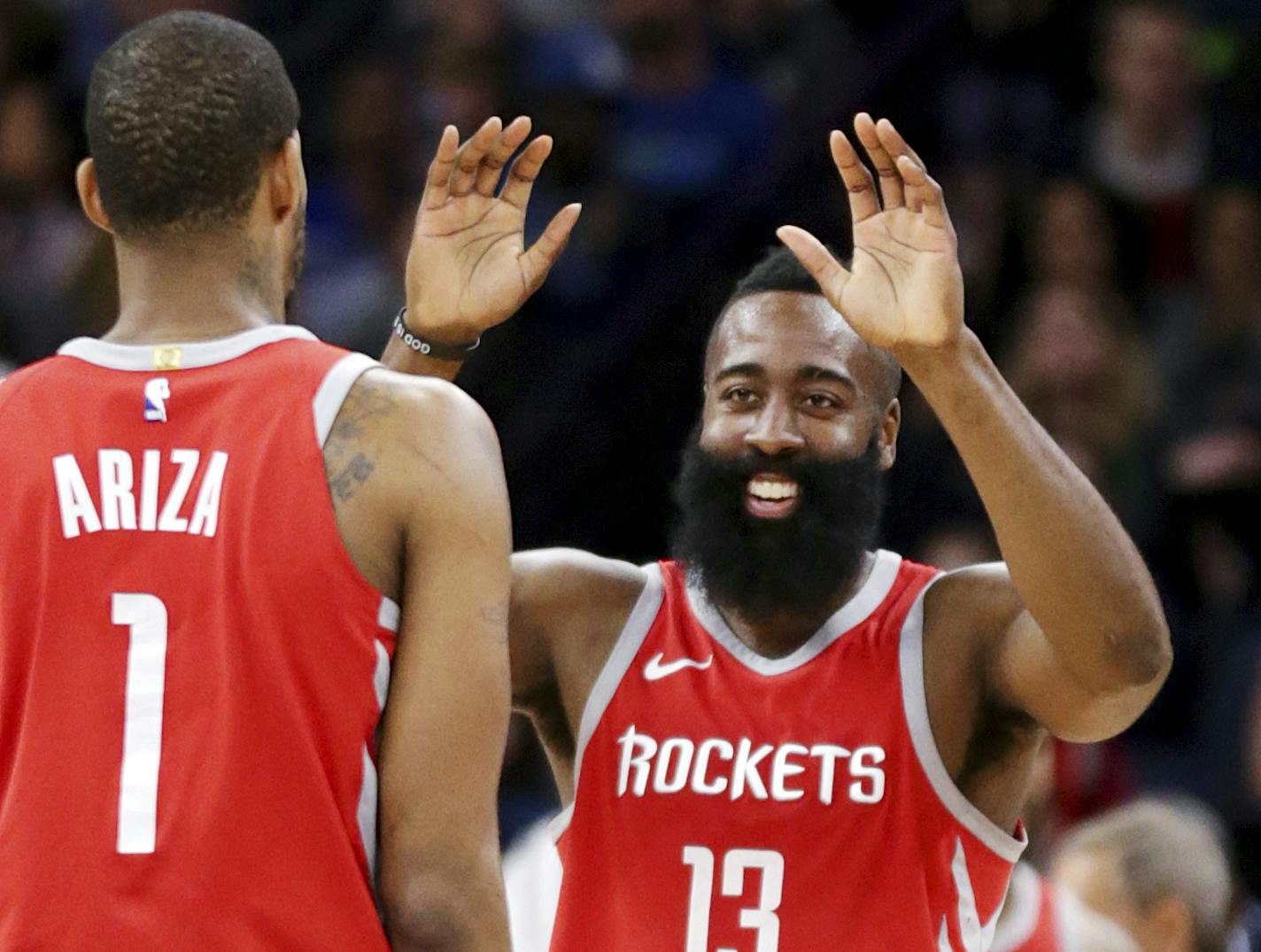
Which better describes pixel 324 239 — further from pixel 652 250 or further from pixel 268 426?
pixel 268 426

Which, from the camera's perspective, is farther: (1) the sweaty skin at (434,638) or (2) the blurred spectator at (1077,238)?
(2) the blurred spectator at (1077,238)

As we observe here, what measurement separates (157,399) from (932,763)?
4.70 ft

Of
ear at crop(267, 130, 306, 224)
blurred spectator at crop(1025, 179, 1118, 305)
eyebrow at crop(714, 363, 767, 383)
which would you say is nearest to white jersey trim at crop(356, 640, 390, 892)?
ear at crop(267, 130, 306, 224)

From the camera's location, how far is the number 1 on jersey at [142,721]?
9.07 ft

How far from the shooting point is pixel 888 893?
11.6 feet

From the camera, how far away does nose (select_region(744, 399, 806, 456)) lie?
377 centimetres

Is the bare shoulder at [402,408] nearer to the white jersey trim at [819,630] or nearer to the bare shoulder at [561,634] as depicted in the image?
the bare shoulder at [561,634]

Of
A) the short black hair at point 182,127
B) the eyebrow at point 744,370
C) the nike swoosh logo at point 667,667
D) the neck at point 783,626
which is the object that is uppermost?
the short black hair at point 182,127

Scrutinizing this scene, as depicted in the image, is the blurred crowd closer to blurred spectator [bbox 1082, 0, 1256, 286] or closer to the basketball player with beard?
blurred spectator [bbox 1082, 0, 1256, 286]

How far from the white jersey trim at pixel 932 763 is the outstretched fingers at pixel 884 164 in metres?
0.77

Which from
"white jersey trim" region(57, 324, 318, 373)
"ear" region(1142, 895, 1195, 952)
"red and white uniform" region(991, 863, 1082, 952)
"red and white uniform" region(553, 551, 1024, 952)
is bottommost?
"ear" region(1142, 895, 1195, 952)


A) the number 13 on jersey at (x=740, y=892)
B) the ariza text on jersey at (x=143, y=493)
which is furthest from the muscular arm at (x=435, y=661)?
the number 13 on jersey at (x=740, y=892)

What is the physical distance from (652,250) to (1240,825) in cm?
317

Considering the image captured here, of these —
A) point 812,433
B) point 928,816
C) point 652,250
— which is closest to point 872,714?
point 928,816
